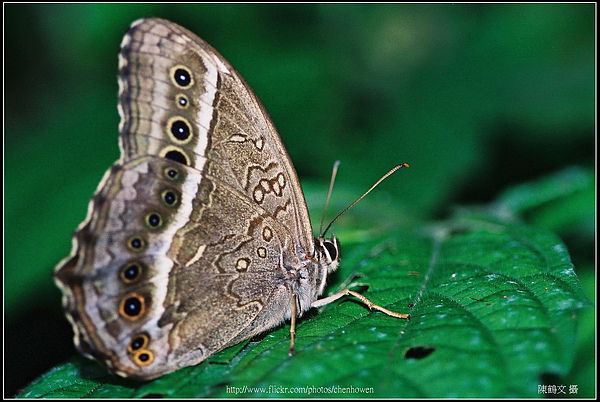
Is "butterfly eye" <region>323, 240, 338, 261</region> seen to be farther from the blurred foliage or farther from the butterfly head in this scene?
the blurred foliage

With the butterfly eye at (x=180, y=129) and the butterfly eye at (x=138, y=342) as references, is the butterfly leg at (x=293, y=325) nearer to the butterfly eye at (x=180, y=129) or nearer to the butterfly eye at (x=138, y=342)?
the butterfly eye at (x=138, y=342)

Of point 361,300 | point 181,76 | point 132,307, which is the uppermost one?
point 181,76

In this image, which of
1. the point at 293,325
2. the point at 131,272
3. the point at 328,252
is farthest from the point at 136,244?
the point at 328,252

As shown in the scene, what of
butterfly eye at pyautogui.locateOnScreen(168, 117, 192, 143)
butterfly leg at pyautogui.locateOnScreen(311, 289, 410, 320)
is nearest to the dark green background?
butterfly leg at pyautogui.locateOnScreen(311, 289, 410, 320)

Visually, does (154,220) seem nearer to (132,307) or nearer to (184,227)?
(184,227)

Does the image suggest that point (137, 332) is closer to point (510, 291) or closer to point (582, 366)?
point (510, 291)

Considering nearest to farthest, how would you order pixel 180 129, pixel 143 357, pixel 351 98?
pixel 143 357 → pixel 180 129 → pixel 351 98
